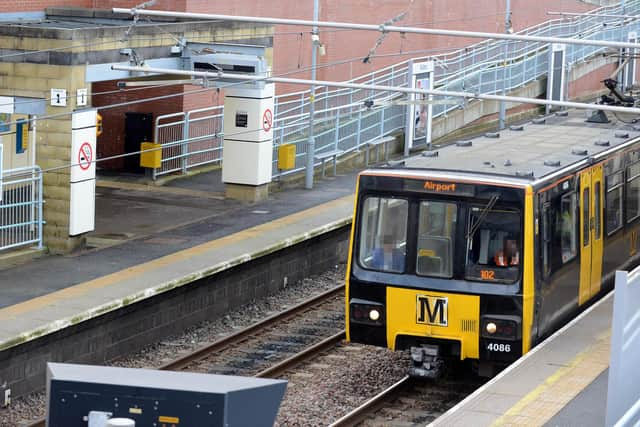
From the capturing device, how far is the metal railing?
19.8 m

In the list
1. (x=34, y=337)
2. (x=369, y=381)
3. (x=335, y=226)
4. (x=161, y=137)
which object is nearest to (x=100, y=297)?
(x=34, y=337)

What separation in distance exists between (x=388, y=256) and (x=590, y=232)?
3.18 meters

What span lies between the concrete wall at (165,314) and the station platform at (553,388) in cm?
533

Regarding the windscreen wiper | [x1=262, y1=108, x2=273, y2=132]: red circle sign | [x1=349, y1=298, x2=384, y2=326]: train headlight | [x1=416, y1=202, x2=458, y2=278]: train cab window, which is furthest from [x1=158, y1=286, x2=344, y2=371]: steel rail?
[x1=262, y1=108, x2=273, y2=132]: red circle sign

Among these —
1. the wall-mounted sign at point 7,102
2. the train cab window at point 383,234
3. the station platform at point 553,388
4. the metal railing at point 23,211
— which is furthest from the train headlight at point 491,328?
the wall-mounted sign at point 7,102

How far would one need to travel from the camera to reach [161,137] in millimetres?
27484

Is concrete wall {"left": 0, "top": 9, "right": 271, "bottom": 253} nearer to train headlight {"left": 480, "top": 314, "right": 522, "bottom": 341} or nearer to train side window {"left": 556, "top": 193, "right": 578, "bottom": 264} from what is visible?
train side window {"left": 556, "top": 193, "right": 578, "bottom": 264}

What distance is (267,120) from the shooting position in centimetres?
2530

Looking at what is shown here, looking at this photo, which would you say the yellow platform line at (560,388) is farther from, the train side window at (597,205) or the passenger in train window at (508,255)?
the train side window at (597,205)

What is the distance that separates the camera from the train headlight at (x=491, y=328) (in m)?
13.9

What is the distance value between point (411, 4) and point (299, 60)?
7786mm

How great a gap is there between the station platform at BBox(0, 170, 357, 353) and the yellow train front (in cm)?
385

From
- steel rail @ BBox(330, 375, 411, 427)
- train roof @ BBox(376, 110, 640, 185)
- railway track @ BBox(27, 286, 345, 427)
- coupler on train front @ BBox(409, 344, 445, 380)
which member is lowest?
railway track @ BBox(27, 286, 345, 427)

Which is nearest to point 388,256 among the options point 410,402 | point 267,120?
point 410,402
